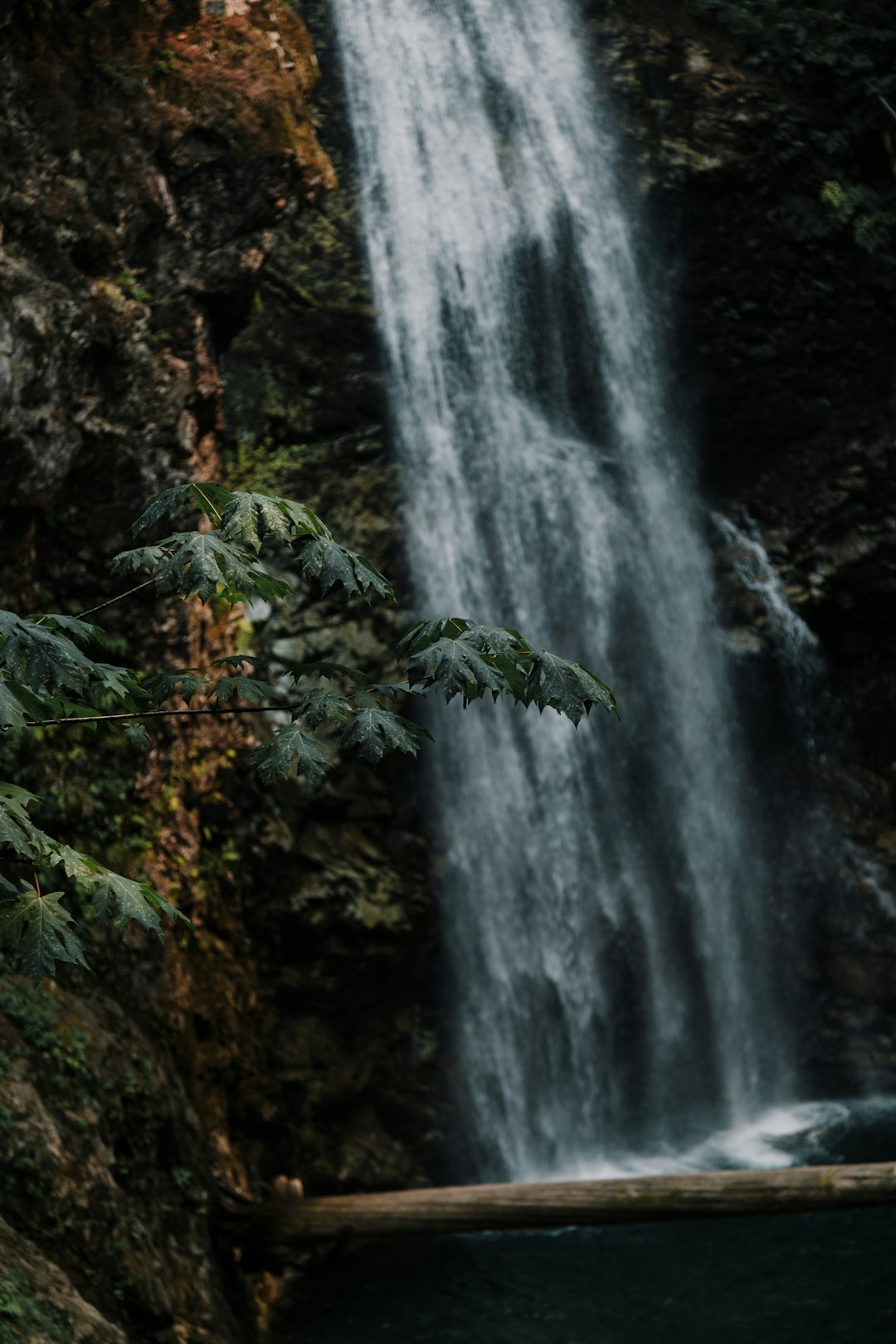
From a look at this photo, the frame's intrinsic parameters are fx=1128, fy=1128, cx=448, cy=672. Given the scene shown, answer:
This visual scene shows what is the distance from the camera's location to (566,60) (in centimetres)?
1229

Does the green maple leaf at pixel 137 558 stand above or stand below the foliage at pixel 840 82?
below

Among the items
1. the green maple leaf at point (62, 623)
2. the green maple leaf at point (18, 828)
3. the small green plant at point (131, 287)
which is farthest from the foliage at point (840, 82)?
the green maple leaf at point (18, 828)

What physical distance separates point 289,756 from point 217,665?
0.33 meters

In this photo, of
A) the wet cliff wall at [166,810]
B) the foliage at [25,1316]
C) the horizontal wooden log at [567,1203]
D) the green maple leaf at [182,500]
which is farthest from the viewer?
the horizontal wooden log at [567,1203]

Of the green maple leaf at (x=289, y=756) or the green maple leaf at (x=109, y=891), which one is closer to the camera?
the green maple leaf at (x=109, y=891)

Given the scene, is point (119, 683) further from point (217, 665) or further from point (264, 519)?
point (264, 519)

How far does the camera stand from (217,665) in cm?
316

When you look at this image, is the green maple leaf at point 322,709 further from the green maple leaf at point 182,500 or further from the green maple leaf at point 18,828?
the green maple leaf at point 18,828

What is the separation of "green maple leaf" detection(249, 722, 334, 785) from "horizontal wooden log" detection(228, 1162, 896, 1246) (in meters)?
3.03

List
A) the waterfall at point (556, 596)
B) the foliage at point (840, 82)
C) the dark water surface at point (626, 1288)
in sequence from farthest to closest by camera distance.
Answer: the foliage at point (840, 82) < the waterfall at point (556, 596) < the dark water surface at point (626, 1288)

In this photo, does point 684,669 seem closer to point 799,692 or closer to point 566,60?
point 799,692

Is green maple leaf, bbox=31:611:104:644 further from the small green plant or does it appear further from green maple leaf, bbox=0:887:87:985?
the small green plant

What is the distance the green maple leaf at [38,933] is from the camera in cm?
270

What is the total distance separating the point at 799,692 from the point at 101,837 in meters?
7.29
